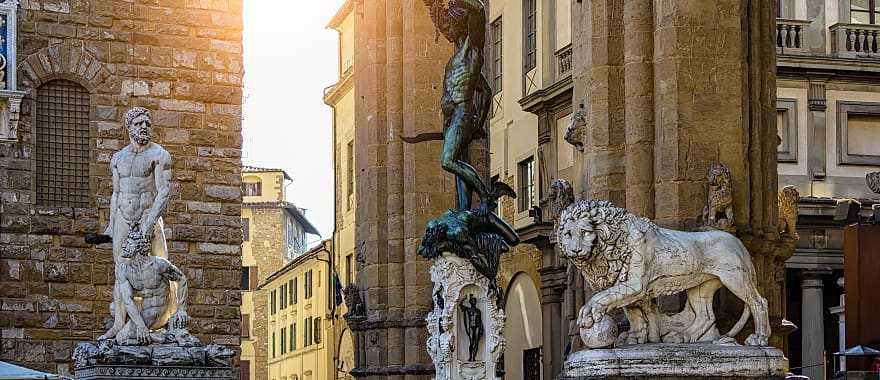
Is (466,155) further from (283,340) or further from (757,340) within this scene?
(283,340)

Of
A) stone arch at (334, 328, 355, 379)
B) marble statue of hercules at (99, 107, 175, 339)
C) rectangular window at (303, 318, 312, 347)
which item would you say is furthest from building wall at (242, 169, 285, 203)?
marble statue of hercules at (99, 107, 175, 339)

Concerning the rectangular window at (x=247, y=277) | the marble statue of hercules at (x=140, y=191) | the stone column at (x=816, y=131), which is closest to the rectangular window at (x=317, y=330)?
the rectangular window at (x=247, y=277)

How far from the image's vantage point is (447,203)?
73.6 feet

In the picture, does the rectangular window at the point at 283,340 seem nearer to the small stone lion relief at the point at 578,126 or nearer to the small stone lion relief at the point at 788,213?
the small stone lion relief at the point at 788,213

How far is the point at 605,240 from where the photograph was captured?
1128 cm

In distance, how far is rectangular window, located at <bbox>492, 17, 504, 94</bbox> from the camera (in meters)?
34.8

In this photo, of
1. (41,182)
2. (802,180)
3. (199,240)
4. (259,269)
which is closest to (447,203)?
(199,240)

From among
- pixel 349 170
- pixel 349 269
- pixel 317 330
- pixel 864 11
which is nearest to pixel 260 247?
pixel 317 330

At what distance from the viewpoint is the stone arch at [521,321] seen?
32281 millimetres

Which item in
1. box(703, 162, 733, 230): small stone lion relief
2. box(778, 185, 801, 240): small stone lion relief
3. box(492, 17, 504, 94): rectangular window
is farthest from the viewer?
box(492, 17, 504, 94): rectangular window

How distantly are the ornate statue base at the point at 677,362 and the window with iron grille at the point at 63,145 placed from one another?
13.4 metres

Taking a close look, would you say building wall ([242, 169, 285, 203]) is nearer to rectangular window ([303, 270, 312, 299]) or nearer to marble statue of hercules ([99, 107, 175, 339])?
rectangular window ([303, 270, 312, 299])

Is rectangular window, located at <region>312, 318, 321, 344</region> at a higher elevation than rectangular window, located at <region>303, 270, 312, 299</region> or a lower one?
lower

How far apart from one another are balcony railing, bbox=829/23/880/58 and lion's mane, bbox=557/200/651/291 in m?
18.7
